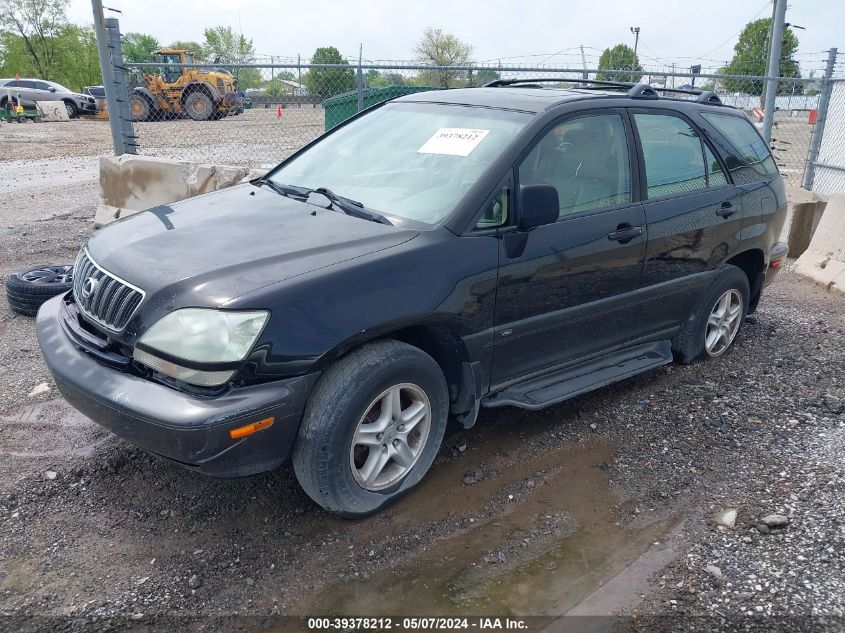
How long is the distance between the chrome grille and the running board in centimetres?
176

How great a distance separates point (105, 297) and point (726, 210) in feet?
12.5

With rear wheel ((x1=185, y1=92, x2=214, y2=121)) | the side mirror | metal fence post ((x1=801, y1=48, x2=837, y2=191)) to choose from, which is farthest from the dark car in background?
the side mirror

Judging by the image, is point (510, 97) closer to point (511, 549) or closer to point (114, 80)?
point (511, 549)

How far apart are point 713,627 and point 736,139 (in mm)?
3538

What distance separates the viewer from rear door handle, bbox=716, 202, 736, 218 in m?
4.64

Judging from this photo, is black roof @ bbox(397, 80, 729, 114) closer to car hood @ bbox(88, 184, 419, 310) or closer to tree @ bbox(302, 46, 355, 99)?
car hood @ bbox(88, 184, 419, 310)

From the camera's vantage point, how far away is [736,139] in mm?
4980

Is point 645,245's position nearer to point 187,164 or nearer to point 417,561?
point 417,561

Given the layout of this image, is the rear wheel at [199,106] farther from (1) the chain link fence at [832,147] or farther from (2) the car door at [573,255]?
(2) the car door at [573,255]

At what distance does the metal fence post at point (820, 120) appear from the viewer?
10.4 metres

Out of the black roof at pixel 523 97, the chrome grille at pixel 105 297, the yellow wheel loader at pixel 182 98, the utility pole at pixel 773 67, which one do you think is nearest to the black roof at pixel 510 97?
the black roof at pixel 523 97

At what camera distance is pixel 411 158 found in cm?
384

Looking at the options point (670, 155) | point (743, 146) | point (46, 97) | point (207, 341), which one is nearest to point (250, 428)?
point (207, 341)

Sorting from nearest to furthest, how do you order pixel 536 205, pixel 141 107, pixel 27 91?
1. pixel 536 205
2. pixel 141 107
3. pixel 27 91
